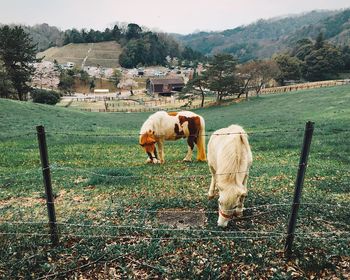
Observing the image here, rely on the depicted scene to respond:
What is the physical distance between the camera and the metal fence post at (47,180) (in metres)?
6.53

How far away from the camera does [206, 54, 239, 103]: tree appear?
69625 mm

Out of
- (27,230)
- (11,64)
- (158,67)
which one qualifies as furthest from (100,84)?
(27,230)

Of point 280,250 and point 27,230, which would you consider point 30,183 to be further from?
point 280,250

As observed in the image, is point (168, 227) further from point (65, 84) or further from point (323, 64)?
point (65, 84)

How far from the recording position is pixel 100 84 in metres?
140

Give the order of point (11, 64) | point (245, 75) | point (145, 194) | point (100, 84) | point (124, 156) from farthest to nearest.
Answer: point (100, 84) < point (245, 75) < point (11, 64) < point (124, 156) < point (145, 194)

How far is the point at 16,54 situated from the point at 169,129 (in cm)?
5634

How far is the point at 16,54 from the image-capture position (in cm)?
6078

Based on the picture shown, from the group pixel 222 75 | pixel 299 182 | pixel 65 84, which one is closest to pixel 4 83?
pixel 222 75

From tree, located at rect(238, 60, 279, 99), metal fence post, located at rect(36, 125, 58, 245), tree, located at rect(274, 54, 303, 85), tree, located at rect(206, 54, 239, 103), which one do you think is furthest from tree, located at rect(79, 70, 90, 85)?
metal fence post, located at rect(36, 125, 58, 245)

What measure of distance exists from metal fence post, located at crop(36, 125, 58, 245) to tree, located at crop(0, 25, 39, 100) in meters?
61.8

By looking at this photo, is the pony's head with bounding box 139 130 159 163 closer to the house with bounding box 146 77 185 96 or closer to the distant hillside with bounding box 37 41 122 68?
the house with bounding box 146 77 185 96

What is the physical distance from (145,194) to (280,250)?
5103 millimetres

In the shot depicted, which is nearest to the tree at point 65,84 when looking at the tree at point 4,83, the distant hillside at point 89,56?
the tree at point 4,83
